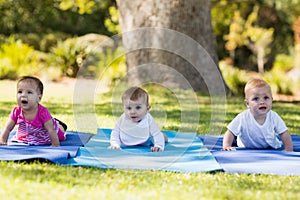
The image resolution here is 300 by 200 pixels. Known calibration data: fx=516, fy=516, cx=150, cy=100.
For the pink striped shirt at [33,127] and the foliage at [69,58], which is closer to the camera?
the pink striped shirt at [33,127]

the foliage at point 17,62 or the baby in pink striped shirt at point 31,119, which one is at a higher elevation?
the foliage at point 17,62

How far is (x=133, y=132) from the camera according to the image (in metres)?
4.95

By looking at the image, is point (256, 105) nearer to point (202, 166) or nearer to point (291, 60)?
point (202, 166)

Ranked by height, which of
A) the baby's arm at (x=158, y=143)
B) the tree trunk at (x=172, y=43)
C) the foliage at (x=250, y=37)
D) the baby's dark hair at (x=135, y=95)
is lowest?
the baby's arm at (x=158, y=143)

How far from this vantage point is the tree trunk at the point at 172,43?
10.4 metres

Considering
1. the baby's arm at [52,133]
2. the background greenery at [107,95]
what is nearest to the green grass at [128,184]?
the background greenery at [107,95]

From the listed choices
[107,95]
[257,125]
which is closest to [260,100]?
[257,125]

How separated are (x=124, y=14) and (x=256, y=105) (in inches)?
261

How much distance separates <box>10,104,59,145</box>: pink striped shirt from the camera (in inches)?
193

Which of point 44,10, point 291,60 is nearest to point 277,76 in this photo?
point 291,60

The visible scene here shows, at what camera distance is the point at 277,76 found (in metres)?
16.0

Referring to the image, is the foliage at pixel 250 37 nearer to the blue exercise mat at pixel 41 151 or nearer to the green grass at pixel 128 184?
the blue exercise mat at pixel 41 151

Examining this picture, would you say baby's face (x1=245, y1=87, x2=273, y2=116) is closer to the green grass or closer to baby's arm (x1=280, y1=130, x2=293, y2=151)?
baby's arm (x1=280, y1=130, x2=293, y2=151)

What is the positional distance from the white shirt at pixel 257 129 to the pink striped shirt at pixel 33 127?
5.78 feet
